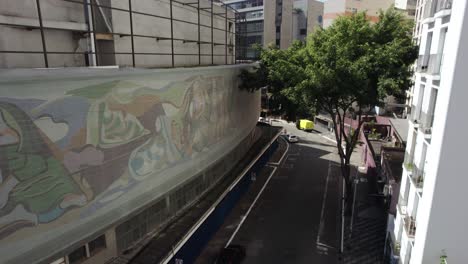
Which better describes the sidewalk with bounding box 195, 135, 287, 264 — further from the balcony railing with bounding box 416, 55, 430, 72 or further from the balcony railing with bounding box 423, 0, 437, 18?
the balcony railing with bounding box 423, 0, 437, 18

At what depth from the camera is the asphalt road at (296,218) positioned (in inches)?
747

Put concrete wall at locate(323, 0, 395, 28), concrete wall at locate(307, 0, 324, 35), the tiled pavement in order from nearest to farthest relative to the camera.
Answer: the tiled pavement, concrete wall at locate(323, 0, 395, 28), concrete wall at locate(307, 0, 324, 35)

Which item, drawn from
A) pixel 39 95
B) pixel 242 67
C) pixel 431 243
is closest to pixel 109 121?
pixel 39 95

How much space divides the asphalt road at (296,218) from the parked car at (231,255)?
0.46 metres

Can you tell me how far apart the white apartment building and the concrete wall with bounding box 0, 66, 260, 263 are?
11.2 meters

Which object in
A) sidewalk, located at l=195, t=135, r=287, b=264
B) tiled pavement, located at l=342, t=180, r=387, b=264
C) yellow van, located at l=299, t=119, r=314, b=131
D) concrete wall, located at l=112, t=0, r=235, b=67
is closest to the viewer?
concrete wall, located at l=112, t=0, r=235, b=67

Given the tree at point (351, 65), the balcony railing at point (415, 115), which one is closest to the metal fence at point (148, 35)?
the tree at point (351, 65)

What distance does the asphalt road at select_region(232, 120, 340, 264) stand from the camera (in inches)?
747

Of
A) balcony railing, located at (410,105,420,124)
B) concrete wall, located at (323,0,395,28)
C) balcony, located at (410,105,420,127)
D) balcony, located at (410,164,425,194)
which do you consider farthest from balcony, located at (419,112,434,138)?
concrete wall, located at (323,0,395,28)

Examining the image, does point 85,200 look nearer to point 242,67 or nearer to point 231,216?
point 231,216

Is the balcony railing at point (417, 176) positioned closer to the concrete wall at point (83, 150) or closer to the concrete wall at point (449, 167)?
the concrete wall at point (449, 167)

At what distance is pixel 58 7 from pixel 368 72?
56.1ft

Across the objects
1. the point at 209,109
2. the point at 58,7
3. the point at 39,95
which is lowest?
the point at 209,109

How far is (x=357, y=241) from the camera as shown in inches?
792
